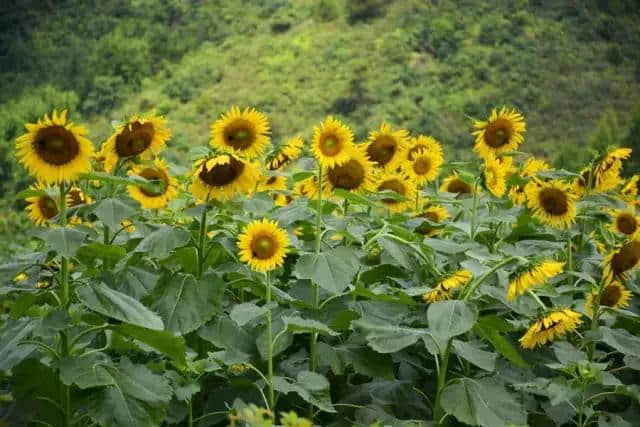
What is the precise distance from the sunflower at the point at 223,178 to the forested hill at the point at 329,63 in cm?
1948

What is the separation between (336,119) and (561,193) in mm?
748

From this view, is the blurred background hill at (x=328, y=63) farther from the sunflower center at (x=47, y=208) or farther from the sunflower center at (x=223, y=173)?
the sunflower center at (x=223, y=173)

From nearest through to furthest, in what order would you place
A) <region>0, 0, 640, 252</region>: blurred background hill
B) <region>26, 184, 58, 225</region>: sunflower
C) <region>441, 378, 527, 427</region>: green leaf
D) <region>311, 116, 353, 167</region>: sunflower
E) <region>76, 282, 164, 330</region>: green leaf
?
<region>76, 282, 164, 330</region>: green leaf → <region>441, 378, 527, 427</region>: green leaf → <region>311, 116, 353, 167</region>: sunflower → <region>26, 184, 58, 225</region>: sunflower → <region>0, 0, 640, 252</region>: blurred background hill

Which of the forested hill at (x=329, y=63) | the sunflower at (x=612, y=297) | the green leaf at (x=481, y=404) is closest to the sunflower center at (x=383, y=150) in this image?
the sunflower at (x=612, y=297)

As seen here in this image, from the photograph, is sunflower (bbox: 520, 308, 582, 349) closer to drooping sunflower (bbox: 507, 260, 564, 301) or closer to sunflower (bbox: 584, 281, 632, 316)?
drooping sunflower (bbox: 507, 260, 564, 301)

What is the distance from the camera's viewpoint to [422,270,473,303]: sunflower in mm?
1784

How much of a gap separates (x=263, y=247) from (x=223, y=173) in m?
0.19

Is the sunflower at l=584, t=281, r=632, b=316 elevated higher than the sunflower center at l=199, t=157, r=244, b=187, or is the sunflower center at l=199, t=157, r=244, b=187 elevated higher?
the sunflower center at l=199, t=157, r=244, b=187

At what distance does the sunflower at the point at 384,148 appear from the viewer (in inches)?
92.6

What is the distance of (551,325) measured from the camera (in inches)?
70.7

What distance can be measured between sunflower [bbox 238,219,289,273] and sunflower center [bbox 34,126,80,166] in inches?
15.8

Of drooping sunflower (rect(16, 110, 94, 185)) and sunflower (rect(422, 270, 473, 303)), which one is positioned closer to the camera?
drooping sunflower (rect(16, 110, 94, 185))

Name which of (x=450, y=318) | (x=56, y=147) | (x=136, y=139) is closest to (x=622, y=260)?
(x=450, y=318)

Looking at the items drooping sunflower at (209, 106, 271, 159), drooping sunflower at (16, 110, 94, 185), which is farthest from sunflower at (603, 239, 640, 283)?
drooping sunflower at (16, 110, 94, 185)
